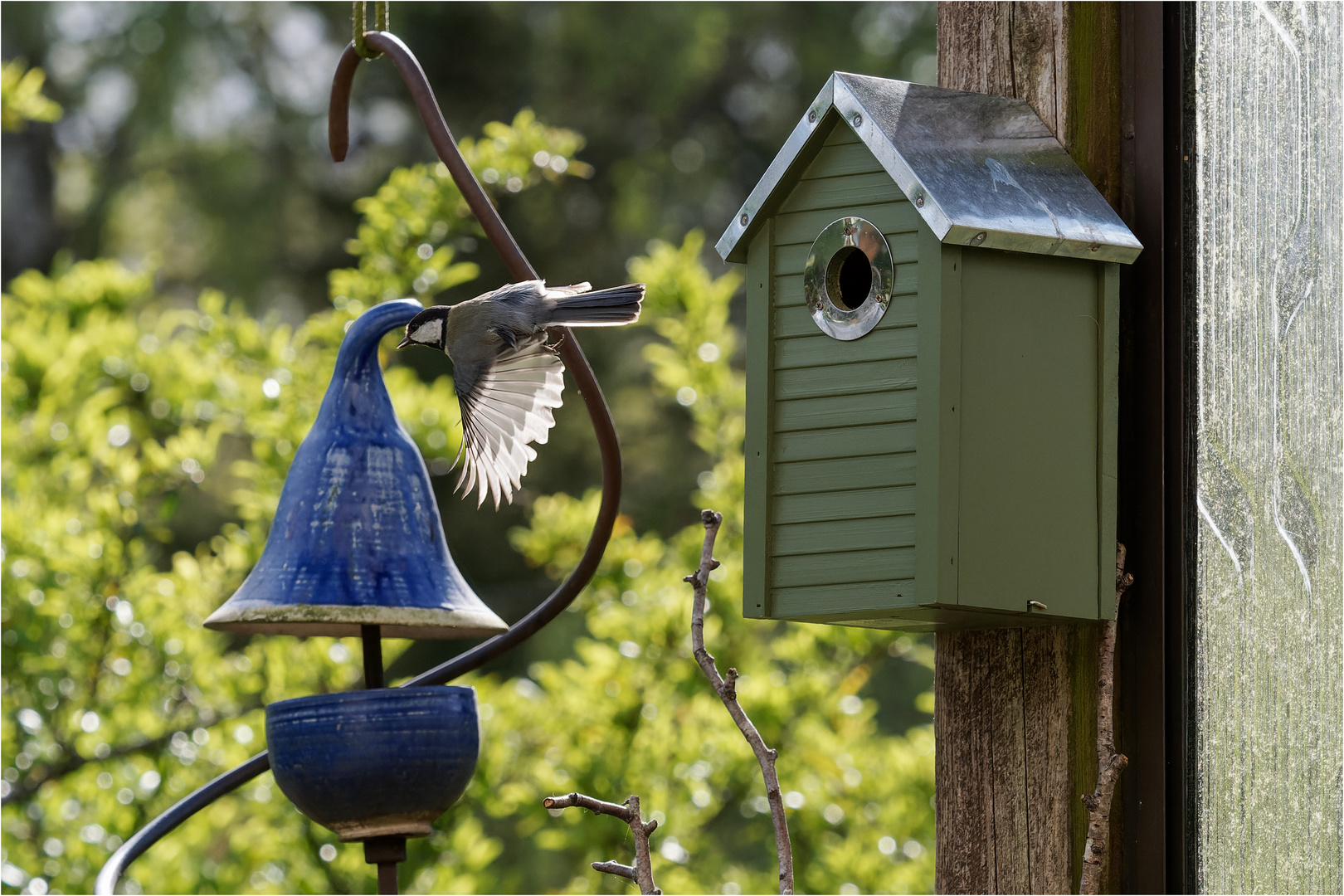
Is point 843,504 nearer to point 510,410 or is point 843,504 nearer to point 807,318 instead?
point 807,318

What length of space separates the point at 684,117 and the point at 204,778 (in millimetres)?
5248

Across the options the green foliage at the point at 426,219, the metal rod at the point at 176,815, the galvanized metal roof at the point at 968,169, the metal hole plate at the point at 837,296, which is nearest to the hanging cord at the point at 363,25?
the galvanized metal roof at the point at 968,169

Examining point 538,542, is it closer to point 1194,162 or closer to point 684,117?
point 1194,162

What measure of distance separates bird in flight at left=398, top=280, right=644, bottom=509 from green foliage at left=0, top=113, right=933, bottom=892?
71.3 inches

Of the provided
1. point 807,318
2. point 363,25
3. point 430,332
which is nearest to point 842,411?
point 807,318

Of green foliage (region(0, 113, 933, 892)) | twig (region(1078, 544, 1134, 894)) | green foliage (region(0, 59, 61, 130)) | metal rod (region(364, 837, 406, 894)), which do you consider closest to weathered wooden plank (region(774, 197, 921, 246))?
twig (region(1078, 544, 1134, 894))

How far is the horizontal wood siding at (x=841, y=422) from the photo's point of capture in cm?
182

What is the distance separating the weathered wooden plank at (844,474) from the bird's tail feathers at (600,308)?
300 mm

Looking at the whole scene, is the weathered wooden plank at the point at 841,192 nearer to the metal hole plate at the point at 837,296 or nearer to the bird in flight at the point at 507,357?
the metal hole plate at the point at 837,296

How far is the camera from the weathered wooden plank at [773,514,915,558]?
1.80 m

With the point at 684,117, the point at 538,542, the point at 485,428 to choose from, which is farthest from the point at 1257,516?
the point at 684,117

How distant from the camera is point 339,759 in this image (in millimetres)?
1958

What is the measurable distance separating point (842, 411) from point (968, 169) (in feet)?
1.05

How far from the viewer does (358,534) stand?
6.64 ft
